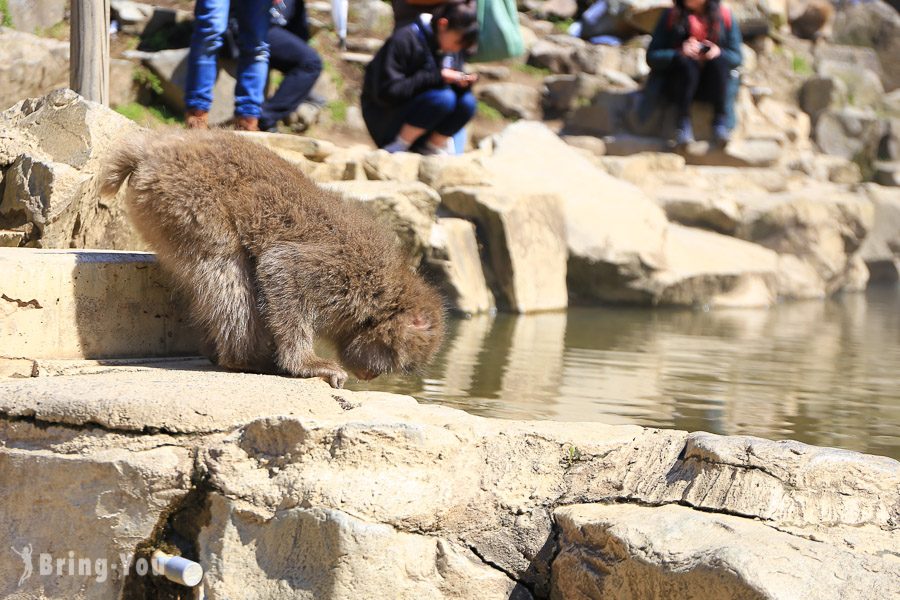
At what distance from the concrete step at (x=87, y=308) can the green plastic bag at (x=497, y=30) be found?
593 cm

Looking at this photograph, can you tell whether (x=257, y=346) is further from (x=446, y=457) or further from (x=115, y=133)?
(x=115, y=133)

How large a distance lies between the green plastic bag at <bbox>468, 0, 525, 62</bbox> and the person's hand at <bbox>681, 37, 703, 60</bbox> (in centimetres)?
295

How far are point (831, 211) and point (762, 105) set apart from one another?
3637mm

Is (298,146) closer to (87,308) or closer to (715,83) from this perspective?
(87,308)

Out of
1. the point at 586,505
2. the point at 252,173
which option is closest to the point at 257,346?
the point at 252,173

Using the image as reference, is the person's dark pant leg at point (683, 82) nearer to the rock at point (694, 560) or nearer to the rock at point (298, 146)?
the rock at point (298, 146)

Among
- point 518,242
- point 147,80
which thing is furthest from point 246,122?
point 147,80

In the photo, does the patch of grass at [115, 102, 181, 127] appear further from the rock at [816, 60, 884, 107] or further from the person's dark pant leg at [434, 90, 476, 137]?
the rock at [816, 60, 884, 107]

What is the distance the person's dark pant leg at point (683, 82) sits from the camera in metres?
11.4

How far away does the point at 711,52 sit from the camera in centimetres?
1133

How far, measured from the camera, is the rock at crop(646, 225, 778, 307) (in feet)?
28.4

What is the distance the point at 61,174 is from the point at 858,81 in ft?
48.9

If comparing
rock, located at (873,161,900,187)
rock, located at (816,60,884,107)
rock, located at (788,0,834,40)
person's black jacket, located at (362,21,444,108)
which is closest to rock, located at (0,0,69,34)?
person's black jacket, located at (362,21,444,108)

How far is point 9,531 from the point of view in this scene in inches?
101
